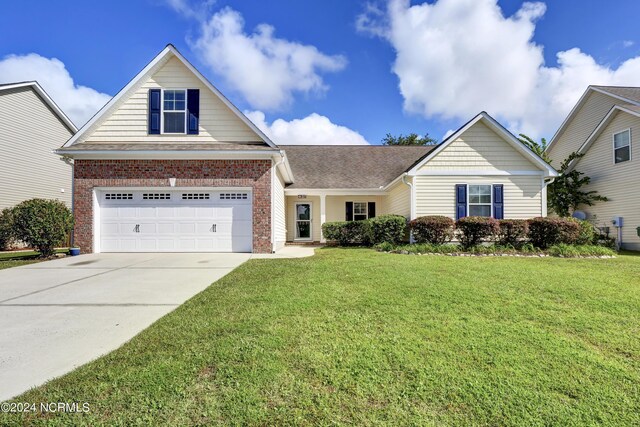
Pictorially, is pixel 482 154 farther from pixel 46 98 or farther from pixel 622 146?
pixel 46 98

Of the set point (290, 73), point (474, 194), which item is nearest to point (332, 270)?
point (474, 194)

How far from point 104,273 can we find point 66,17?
8602mm

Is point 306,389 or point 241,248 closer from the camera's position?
point 306,389

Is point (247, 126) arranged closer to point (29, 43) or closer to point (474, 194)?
point (474, 194)

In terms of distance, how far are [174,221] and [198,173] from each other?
1976 millimetres

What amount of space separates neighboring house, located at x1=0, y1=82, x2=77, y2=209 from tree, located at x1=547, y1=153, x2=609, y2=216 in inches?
1041

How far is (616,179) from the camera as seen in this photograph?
13.5 m

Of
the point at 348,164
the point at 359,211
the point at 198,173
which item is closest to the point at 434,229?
the point at 359,211

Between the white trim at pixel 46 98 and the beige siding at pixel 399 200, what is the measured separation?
63.5 feet

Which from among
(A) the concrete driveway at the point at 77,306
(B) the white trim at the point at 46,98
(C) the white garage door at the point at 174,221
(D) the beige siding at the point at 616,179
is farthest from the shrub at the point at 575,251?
(B) the white trim at the point at 46,98

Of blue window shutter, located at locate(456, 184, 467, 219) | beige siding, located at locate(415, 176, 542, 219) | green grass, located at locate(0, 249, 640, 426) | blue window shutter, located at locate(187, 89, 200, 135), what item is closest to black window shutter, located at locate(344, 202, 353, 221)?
beige siding, located at locate(415, 176, 542, 219)

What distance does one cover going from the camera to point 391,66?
16.7 m

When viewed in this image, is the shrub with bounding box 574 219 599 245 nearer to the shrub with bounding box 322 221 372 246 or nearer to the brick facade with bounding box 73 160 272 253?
the shrub with bounding box 322 221 372 246

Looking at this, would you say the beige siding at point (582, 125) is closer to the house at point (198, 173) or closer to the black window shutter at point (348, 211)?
the house at point (198, 173)
